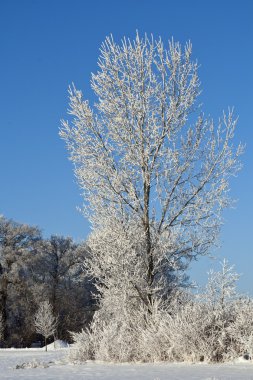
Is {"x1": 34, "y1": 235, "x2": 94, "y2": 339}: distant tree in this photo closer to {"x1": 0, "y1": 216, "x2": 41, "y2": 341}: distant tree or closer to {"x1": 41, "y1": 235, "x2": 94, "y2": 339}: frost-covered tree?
{"x1": 41, "y1": 235, "x2": 94, "y2": 339}: frost-covered tree

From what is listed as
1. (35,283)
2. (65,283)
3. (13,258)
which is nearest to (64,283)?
(65,283)

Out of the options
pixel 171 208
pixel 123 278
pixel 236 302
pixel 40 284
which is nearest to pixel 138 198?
pixel 171 208

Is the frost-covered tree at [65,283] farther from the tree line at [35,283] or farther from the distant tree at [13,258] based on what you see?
the distant tree at [13,258]

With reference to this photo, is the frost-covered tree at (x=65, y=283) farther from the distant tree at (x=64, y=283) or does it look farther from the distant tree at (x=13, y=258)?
the distant tree at (x=13, y=258)

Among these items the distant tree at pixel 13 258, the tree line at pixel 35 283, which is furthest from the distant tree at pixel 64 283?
the distant tree at pixel 13 258

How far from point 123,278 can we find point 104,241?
113cm

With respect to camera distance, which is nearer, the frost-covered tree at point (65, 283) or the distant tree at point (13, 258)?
the distant tree at point (13, 258)

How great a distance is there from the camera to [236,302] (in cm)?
1380

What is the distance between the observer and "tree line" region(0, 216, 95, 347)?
138ft

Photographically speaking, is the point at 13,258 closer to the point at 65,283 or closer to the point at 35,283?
the point at 35,283

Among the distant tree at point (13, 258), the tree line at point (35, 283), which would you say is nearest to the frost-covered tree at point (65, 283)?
the tree line at point (35, 283)

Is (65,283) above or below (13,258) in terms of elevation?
below

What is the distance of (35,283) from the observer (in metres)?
42.8

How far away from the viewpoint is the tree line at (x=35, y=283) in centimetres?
4197
